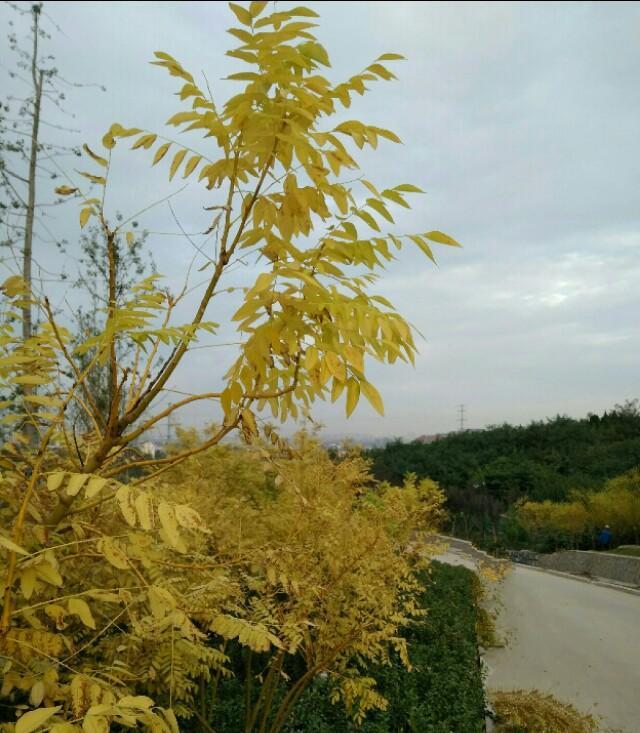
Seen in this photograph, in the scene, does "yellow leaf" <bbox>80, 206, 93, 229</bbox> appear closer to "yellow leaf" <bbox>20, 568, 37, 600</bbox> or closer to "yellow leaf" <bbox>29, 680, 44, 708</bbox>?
"yellow leaf" <bbox>20, 568, 37, 600</bbox>

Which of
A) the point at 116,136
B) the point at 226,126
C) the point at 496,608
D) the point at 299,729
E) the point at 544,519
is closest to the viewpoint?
the point at 226,126

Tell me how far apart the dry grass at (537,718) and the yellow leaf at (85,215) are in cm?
561

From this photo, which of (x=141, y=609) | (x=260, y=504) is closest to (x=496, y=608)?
(x=260, y=504)

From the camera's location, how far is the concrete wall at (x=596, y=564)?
14914 millimetres

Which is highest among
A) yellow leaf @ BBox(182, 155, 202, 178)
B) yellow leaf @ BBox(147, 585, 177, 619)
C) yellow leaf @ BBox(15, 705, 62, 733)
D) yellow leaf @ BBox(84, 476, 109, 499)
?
yellow leaf @ BBox(182, 155, 202, 178)

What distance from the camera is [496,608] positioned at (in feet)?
37.2

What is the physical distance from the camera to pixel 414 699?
185 inches

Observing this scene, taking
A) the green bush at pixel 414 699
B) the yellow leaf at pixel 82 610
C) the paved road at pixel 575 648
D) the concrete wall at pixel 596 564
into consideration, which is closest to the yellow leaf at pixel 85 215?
the yellow leaf at pixel 82 610

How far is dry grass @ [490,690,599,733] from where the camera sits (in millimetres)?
5348

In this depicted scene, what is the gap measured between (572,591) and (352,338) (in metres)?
14.1

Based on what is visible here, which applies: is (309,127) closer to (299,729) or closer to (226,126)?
(226,126)

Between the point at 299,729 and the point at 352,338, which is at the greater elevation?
the point at 352,338

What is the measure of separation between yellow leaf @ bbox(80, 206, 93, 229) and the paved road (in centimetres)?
698

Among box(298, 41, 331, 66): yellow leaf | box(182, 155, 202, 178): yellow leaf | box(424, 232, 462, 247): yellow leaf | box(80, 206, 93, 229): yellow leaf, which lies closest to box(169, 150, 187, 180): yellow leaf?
box(182, 155, 202, 178): yellow leaf
